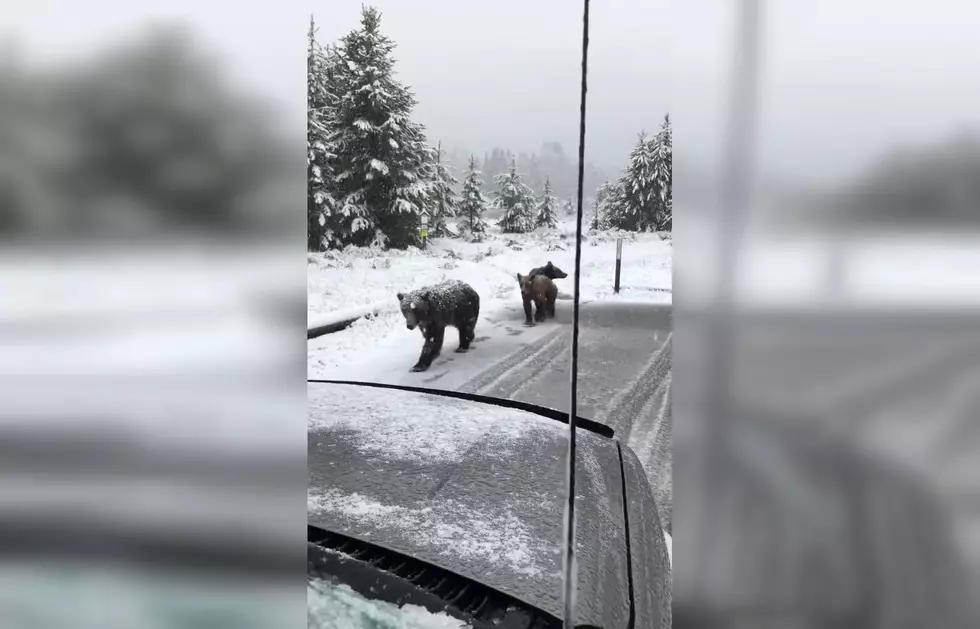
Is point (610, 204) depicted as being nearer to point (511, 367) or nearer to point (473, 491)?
point (473, 491)

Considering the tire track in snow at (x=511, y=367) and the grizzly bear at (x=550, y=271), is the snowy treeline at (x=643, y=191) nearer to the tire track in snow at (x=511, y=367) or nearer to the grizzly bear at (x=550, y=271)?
the grizzly bear at (x=550, y=271)

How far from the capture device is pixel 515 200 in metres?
1.61

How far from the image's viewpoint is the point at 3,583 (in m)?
0.63

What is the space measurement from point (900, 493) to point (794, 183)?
30cm

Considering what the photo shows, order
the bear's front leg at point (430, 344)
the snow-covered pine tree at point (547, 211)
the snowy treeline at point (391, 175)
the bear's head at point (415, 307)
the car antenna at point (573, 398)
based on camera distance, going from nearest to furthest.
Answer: the car antenna at point (573, 398) → the snow-covered pine tree at point (547, 211) → the snowy treeline at point (391, 175) → the bear's head at point (415, 307) → the bear's front leg at point (430, 344)

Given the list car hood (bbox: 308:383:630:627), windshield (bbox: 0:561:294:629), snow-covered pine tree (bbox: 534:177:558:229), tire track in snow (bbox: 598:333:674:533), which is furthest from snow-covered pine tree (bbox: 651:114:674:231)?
windshield (bbox: 0:561:294:629)

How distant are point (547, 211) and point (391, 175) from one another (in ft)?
2.75

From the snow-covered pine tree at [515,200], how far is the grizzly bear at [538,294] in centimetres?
19

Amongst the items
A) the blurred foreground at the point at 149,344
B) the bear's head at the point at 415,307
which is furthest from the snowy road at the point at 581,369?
the blurred foreground at the point at 149,344

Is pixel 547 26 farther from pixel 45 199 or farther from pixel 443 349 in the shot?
pixel 443 349

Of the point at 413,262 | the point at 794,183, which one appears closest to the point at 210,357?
the point at 794,183

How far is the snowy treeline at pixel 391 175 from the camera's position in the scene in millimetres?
1311

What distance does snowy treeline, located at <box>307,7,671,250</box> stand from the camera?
1.31m

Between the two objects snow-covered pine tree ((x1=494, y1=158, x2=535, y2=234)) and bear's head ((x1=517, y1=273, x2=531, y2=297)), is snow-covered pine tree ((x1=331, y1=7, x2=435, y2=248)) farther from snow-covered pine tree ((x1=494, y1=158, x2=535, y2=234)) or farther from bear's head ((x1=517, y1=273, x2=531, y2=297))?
bear's head ((x1=517, y1=273, x2=531, y2=297))
